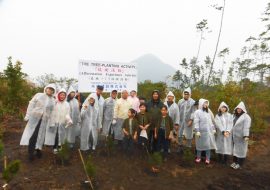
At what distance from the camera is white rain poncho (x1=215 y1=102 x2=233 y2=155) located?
310 inches

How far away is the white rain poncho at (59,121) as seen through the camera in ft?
23.0

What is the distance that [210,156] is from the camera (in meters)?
8.46

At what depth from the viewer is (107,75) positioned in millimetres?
8703

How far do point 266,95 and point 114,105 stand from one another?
10.0 metres

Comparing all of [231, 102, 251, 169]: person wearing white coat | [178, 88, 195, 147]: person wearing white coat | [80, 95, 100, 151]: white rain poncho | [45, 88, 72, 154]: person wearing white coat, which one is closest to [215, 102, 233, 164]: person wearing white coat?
[231, 102, 251, 169]: person wearing white coat

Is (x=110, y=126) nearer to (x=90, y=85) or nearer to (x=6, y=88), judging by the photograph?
(x=90, y=85)

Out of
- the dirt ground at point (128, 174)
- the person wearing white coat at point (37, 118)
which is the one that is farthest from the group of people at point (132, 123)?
the dirt ground at point (128, 174)

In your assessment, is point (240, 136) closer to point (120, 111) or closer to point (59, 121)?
point (120, 111)

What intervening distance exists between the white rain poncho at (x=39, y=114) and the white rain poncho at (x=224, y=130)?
13.8 ft

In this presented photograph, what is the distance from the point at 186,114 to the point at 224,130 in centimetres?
108

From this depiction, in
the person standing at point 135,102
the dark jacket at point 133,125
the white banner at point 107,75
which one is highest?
the white banner at point 107,75

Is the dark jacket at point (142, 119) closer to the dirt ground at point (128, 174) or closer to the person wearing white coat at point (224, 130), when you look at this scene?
the dirt ground at point (128, 174)

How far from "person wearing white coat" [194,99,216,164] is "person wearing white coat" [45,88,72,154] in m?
3.15

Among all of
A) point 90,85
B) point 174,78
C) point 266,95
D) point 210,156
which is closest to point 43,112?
point 90,85
